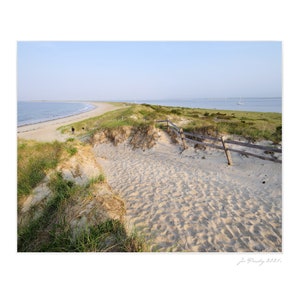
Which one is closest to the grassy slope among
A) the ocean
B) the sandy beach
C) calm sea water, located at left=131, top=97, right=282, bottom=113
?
the sandy beach

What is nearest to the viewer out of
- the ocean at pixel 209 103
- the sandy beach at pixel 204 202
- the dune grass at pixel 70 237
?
the dune grass at pixel 70 237

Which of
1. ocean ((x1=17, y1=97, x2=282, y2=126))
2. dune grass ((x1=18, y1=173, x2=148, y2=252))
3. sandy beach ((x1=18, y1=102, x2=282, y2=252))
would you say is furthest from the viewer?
ocean ((x1=17, y1=97, x2=282, y2=126))

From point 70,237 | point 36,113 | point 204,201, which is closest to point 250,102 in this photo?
point 204,201

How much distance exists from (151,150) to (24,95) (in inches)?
210

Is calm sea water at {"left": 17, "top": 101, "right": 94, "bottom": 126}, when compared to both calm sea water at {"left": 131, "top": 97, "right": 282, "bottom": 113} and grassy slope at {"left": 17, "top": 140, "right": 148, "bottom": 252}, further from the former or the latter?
calm sea water at {"left": 131, "top": 97, "right": 282, "bottom": 113}

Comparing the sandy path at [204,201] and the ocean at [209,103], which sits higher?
the ocean at [209,103]

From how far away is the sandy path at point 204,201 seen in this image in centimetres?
265

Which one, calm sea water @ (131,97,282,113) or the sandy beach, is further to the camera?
calm sea water @ (131,97,282,113)

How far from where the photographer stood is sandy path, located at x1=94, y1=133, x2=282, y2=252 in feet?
8.69

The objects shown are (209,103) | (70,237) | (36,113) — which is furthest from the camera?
(36,113)

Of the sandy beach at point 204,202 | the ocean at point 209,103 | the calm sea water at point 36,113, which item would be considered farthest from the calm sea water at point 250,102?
the calm sea water at point 36,113

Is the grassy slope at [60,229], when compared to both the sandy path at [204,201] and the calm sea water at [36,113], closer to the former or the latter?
the sandy path at [204,201]

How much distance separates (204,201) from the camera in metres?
3.63

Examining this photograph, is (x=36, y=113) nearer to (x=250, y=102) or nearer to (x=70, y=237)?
(x=70, y=237)
